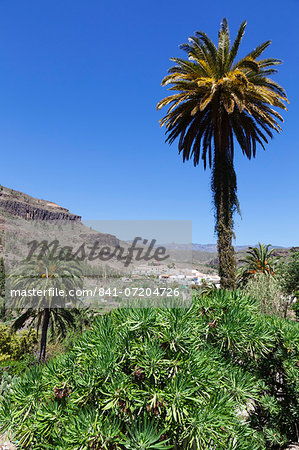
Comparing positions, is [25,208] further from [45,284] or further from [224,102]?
[224,102]

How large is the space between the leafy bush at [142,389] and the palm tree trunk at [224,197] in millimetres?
8796

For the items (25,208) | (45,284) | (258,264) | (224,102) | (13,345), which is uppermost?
(25,208)

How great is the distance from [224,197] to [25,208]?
145758 millimetres

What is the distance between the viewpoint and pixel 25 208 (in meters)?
143

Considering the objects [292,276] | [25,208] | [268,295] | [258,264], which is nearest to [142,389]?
[268,295]

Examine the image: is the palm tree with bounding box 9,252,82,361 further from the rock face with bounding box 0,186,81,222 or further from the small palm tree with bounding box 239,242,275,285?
the rock face with bounding box 0,186,81,222

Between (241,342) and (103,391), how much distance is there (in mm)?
1982

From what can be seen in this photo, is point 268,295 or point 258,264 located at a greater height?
point 258,264

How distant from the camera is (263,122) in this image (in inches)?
523

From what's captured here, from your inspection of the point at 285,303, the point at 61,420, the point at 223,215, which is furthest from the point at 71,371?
the point at 285,303

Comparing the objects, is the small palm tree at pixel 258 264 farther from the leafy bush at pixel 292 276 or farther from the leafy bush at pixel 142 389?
the leafy bush at pixel 142 389

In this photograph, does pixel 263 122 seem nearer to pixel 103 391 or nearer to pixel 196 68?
pixel 196 68

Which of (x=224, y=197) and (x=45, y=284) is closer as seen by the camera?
(x=224, y=197)

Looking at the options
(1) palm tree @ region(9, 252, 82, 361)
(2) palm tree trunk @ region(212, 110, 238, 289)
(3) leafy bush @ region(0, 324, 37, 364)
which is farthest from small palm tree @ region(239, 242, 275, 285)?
(3) leafy bush @ region(0, 324, 37, 364)
